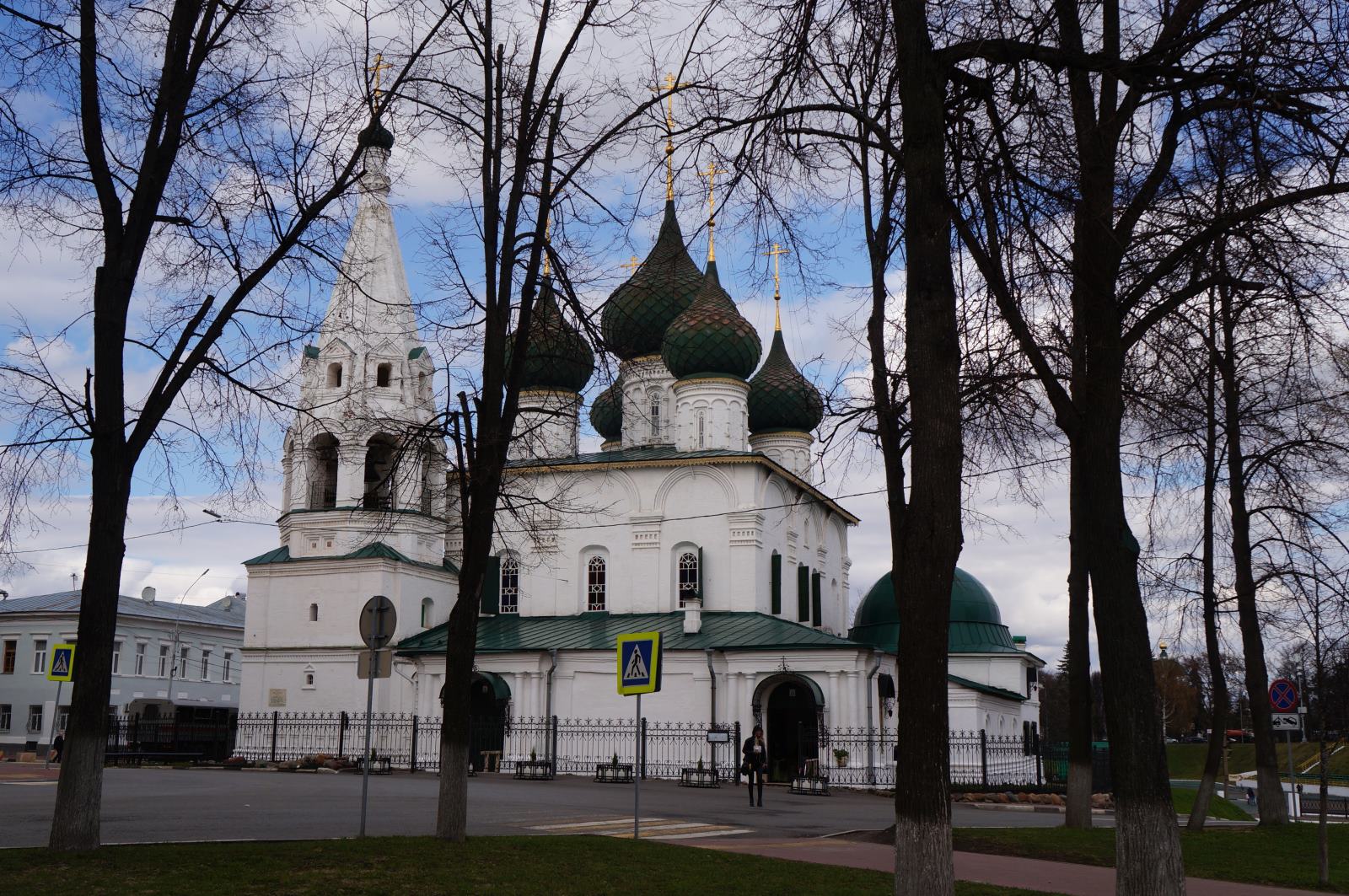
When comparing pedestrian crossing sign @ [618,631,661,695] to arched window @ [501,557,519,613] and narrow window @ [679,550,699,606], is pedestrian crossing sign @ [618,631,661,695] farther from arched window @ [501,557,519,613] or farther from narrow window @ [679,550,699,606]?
arched window @ [501,557,519,613]

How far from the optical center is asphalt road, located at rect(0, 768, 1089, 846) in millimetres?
11969

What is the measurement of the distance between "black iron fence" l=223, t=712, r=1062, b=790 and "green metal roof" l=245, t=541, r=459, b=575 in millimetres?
4127

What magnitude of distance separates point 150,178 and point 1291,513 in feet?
46.5

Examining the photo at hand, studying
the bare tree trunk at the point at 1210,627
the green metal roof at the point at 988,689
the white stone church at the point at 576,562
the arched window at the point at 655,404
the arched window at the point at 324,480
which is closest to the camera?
the bare tree trunk at the point at 1210,627

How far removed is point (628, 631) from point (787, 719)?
15.2 feet

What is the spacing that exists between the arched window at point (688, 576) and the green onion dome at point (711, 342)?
196 inches

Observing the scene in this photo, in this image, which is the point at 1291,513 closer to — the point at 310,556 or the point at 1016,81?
the point at 1016,81

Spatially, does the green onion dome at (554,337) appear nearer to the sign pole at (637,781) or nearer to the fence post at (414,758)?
the sign pole at (637,781)

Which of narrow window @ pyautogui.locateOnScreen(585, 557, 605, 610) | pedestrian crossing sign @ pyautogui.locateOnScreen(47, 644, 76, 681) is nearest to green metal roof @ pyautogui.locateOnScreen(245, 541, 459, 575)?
narrow window @ pyautogui.locateOnScreen(585, 557, 605, 610)

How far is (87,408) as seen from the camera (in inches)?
379

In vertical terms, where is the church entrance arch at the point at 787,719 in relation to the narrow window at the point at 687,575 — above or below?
below

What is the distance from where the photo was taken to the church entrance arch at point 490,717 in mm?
29719

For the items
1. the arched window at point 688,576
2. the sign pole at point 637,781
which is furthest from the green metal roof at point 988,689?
the sign pole at point 637,781

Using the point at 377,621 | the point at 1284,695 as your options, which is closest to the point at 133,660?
the point at 377,621
